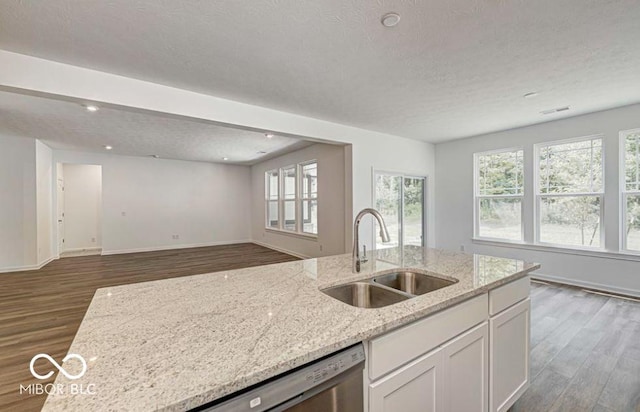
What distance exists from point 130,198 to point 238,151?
135 inches

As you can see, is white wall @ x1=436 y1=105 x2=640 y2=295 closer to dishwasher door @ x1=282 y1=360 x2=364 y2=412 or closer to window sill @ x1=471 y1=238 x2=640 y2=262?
window sill @ x1=471 y1=238 x2=640 y2=262

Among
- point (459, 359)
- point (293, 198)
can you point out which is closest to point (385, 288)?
point (459, 359)

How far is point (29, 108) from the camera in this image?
372 cm

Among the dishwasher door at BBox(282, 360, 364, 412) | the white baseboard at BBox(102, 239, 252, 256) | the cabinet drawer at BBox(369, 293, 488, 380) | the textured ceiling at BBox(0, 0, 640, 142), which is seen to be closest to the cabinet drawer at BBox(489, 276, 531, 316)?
the cabinet drawer at BBox(369, 293, 488, 380)

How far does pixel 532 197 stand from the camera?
4777mm

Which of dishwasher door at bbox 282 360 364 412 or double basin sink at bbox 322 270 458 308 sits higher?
double basin sink at bbox 322 270 458 308

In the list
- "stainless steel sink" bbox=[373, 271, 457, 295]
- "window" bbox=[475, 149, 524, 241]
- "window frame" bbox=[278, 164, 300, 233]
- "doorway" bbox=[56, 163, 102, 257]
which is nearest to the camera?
"stainless steel sink" bbox=[373, 271, 457, 295]

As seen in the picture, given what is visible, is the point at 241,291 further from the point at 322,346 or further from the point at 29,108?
the point at 29,108

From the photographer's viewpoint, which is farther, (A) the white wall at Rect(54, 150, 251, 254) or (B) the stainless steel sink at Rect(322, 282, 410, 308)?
(A) the white wall at Rect(54, 150, 251, 254)

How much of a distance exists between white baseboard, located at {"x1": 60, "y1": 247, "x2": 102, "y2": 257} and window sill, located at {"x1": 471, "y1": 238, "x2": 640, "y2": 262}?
9.46m

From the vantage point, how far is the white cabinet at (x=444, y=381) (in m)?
1.07

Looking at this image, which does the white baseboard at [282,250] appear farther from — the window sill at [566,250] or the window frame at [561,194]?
the window frame at [561,194]

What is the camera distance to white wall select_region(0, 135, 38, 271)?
5227 mm

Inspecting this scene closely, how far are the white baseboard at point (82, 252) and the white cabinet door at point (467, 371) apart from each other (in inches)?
347
